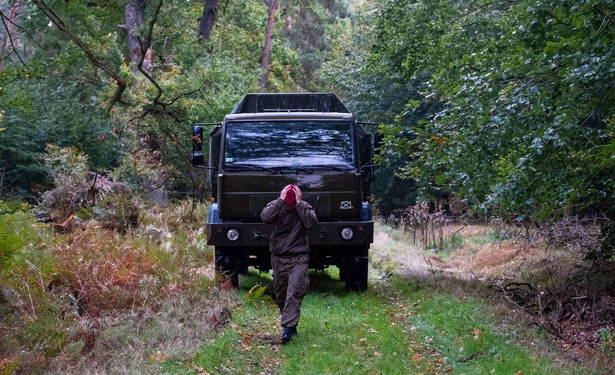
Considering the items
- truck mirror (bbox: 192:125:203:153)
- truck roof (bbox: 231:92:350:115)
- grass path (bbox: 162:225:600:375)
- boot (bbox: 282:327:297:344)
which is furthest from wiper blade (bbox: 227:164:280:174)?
boot (bbox: 282:327:297:344)

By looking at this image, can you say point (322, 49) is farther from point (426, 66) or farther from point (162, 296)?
point (162, 296)

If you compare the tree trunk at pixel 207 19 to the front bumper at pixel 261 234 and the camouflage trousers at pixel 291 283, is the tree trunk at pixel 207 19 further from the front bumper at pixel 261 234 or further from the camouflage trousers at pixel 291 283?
the camouflage trousers at pixel 291 283

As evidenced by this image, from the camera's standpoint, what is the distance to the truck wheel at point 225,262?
1205cm

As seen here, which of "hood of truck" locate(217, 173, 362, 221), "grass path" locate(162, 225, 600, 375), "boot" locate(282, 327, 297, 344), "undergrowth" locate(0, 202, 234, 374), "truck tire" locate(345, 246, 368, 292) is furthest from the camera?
"truck tire" locate(345, 246, 368, 292)

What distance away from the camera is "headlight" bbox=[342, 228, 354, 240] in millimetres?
11578

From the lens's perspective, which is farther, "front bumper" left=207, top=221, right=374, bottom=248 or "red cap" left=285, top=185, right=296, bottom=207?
"front bumper" left=207, top=221, right=374, bottom=248

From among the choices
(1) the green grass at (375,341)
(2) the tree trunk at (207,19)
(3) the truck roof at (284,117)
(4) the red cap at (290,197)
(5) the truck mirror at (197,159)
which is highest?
(2) the tree trunk at (207,19)

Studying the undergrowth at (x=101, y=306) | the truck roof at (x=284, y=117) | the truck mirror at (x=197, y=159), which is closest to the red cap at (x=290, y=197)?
the undergrowth at (x=101, y=306)

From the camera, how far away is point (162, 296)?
10.3 meters

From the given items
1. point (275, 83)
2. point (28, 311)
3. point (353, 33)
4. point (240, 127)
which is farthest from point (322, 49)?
point (28, 311)

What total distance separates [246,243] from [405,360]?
423 cm

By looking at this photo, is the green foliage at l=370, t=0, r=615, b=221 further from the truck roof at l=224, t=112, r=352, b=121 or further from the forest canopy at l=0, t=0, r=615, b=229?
the truck roof at l=224, t=112, r=352, b=121

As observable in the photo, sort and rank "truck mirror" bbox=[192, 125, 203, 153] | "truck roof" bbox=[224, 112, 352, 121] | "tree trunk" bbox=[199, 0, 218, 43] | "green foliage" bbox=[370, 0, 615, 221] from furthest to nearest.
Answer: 1. "tree trunk" bbox=[199, 0, 218, 43]
2. "truck roof" bbox=[224, 112, 352, 121]
3. "truck mirror" bbox=[192, 125, 203, 153]
4. "green foliage" bbox=[370, 0, 615, 221]

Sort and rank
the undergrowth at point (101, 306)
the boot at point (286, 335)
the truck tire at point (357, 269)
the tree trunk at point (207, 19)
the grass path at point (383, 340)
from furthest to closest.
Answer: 1. the tree trunk at point (207, 19)
2. the truck tire at point (357, 269)
3. the boot at point (286, 335)
4. the grass path at point (383, 340)
5. the undergrowth at point (101, 306)
